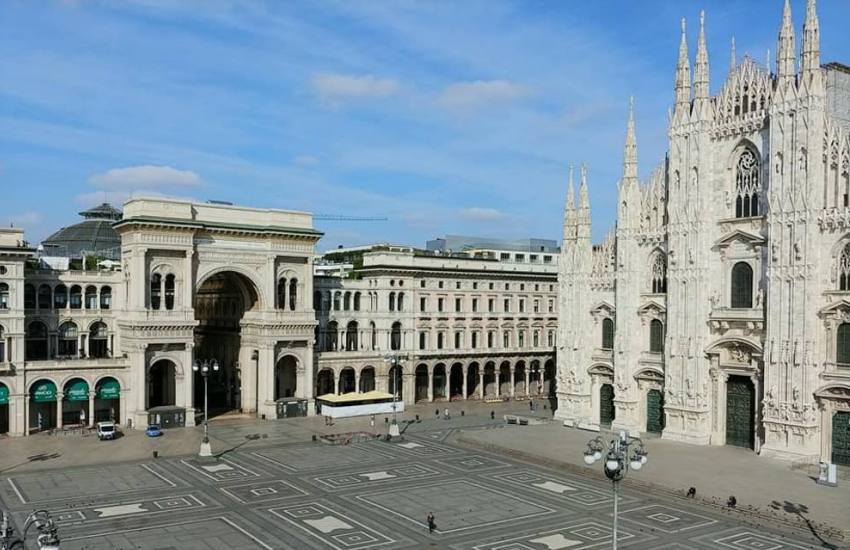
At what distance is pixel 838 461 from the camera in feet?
165

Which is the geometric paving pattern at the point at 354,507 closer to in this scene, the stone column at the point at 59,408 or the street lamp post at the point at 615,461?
the street lamp post at the point at 615,461

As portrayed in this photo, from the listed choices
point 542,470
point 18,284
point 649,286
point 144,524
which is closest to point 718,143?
point 649,286

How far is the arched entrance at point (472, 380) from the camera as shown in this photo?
91.3m

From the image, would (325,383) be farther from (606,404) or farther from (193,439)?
(606,404)

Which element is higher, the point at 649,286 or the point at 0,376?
the point at 649,286

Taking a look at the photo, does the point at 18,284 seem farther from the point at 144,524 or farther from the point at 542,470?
the point at 542,470

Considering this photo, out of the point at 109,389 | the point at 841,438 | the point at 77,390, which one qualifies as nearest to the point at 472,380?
the point at 109,389

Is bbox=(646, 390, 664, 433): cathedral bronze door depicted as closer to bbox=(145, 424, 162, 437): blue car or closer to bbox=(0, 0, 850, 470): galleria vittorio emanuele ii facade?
bbox=(0, 0, 850, 470): galleria vittorio emanuele ii facade

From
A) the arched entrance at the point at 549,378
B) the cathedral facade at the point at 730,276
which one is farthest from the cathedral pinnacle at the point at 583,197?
the arched entrance at the point at 549,378

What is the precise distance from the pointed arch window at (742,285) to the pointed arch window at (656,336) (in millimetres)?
6386

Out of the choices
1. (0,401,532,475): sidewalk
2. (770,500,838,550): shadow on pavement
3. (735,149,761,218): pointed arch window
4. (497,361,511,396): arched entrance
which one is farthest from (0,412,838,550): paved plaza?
(497,361,511,396): arched entrance

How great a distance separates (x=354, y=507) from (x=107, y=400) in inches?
1364

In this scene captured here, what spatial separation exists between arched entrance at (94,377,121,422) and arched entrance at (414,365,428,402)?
31.2 m

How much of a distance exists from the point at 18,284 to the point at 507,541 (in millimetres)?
46003
